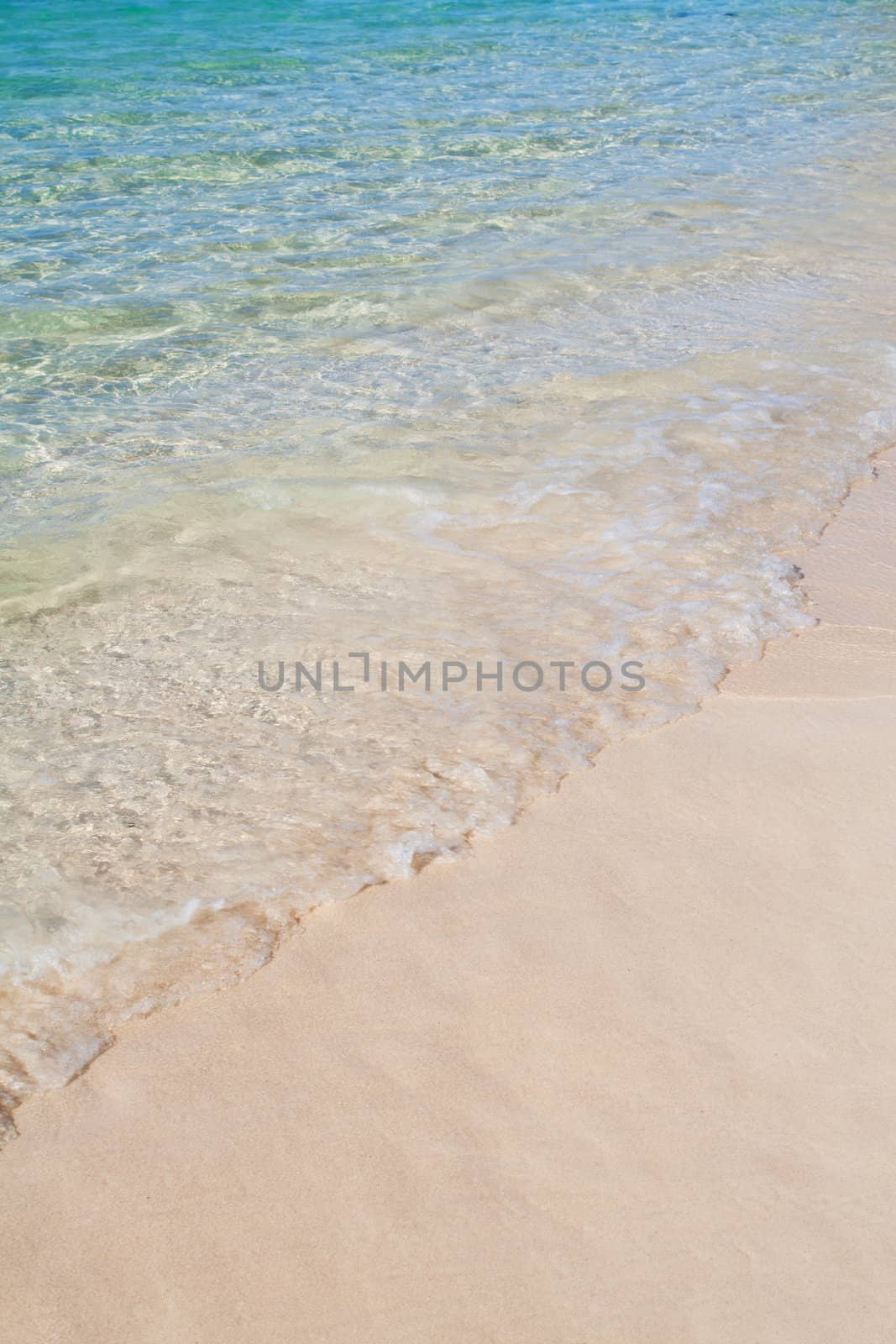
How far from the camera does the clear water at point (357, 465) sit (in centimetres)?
239

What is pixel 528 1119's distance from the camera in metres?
1.81

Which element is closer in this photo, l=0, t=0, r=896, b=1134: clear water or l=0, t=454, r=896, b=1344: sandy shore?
l=0, t=454, r=896, b=1344: sandy shore

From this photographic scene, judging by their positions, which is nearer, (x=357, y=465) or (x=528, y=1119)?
(x=528, y=1119)

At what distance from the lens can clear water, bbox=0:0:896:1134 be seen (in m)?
2.39

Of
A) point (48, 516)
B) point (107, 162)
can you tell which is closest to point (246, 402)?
point (48, 516)

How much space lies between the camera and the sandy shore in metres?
1.59

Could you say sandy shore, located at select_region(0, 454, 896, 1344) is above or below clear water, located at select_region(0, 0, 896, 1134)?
below

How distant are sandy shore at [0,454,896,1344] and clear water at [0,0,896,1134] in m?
0.17

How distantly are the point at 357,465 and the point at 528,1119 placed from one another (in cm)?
272

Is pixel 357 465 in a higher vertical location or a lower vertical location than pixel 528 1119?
higher

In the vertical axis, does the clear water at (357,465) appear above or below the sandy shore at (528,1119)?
Answer: above

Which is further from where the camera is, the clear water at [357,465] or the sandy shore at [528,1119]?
the clear water at [357,465]

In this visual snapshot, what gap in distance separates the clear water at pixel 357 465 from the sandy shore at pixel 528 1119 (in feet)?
0.54

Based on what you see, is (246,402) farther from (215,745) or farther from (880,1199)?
(880,1199)
